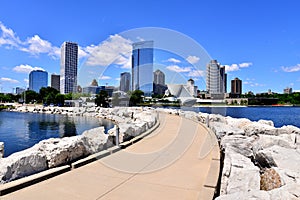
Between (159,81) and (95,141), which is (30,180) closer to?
(95,141)

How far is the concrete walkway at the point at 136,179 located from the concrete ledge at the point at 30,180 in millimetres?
90

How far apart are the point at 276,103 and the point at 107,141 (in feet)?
363

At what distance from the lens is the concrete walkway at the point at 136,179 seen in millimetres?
3947

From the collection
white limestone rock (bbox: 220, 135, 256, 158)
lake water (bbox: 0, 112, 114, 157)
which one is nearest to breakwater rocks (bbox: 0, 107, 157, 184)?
white limestone rock (bbox: 220, 135, 256, 158)

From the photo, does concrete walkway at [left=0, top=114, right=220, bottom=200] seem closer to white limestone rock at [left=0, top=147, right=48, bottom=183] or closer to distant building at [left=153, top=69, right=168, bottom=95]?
white limestone rock at [left=0, top=147, right=48, bottom=183]

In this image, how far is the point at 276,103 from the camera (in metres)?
103

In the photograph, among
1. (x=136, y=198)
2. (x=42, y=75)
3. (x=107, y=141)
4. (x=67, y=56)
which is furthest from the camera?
(x=42, y=75)

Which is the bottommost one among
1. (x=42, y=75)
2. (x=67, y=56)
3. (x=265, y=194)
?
(x=265, y=194)

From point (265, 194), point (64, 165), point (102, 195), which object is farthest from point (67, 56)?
point (265, 194)

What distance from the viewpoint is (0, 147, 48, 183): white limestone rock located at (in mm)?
4355

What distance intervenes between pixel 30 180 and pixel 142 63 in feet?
20.3

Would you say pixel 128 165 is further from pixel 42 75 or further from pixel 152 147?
pixel 42 75

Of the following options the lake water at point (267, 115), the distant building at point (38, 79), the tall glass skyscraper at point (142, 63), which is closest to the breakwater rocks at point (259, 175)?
the tall glass skyscraper at point (142, 63)

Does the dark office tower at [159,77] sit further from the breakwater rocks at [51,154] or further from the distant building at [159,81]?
the breakwater rocks at [51,154]
